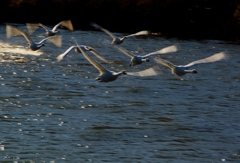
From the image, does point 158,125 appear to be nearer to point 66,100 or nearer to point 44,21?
point 66,100

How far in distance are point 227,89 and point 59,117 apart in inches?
305

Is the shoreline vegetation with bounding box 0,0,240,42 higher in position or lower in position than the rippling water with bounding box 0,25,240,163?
lower

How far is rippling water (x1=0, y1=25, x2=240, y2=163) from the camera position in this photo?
65.2ft

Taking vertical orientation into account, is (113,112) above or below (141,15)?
above

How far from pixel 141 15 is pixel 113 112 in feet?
58.2

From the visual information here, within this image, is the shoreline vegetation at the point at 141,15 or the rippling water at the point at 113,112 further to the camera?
the shoreline vegetation at the point at 141,15

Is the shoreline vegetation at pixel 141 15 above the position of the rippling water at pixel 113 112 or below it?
below

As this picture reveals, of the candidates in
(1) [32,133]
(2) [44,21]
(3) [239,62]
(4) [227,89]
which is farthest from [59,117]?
(2) [44,21]

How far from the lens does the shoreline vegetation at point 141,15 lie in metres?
40.4

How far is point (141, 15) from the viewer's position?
4097 centimetres

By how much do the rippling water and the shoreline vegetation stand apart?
5866 mm

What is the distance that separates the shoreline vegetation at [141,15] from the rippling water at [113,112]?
5.87 metres

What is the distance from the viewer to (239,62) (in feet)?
110

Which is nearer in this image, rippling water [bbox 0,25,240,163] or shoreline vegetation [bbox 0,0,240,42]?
rippling water [bbox 0,25,240,163]
